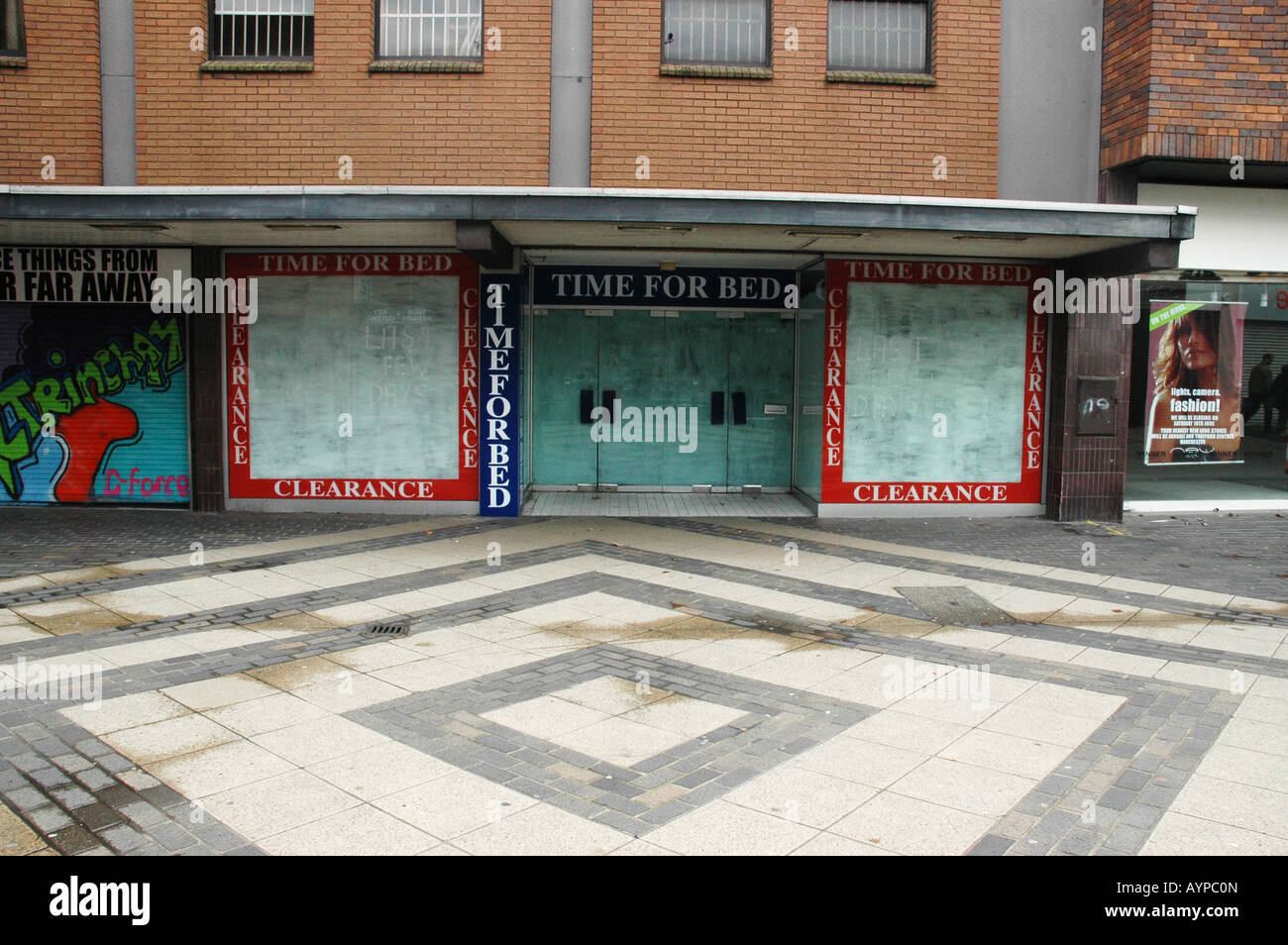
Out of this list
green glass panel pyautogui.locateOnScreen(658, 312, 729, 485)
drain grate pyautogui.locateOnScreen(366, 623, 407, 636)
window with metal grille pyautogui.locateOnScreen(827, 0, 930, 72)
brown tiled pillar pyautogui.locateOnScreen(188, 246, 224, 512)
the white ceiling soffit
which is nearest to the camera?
drain grate pyautogui.locateOnScreen(366, 623, 407, 636)

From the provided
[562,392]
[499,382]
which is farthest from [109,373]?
[562,392]

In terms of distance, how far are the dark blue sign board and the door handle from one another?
120 cm

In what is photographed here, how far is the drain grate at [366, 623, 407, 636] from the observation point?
294 inches

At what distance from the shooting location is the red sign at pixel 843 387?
1237 centimetres

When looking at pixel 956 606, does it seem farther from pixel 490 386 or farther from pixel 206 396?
pixel 206 396

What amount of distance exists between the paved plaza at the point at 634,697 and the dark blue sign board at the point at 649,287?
4100mm

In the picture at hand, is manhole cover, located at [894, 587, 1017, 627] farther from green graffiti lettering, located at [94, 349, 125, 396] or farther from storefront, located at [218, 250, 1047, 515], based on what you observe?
green graffiti lettering, located at [94, 349, 125, 396]

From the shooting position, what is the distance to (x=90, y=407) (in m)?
12.6

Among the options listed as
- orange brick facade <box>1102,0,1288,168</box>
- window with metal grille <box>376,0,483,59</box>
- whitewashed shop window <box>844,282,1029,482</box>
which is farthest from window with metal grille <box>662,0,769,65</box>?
orange brick facade <box>1102,0,1288,168</box>

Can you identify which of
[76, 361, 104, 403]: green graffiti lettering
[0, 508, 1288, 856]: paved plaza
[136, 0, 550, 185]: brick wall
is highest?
[136, 0, 550, 185]: brick wall

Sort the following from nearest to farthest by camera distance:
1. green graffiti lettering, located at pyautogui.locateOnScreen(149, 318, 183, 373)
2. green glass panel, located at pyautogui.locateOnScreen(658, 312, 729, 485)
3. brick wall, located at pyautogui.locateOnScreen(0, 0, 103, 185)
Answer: brick wall, located at pyautogui.locateOnScreen(0, 0, 103, 185) → green graffiti lettering, located at pyautogui.locateOnScreen(149, 318, 183, 373) → green glass panel, located at pyautogui.locateOnScreen(658, 312, 729, 485)

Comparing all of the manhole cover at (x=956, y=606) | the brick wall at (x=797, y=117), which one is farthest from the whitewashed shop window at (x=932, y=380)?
the manhole cover at (x=956, y=606)

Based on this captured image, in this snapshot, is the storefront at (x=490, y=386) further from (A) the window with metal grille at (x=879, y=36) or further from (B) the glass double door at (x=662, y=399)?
(A) the window with metal grille at (x=879, y=36)

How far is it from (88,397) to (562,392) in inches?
231
